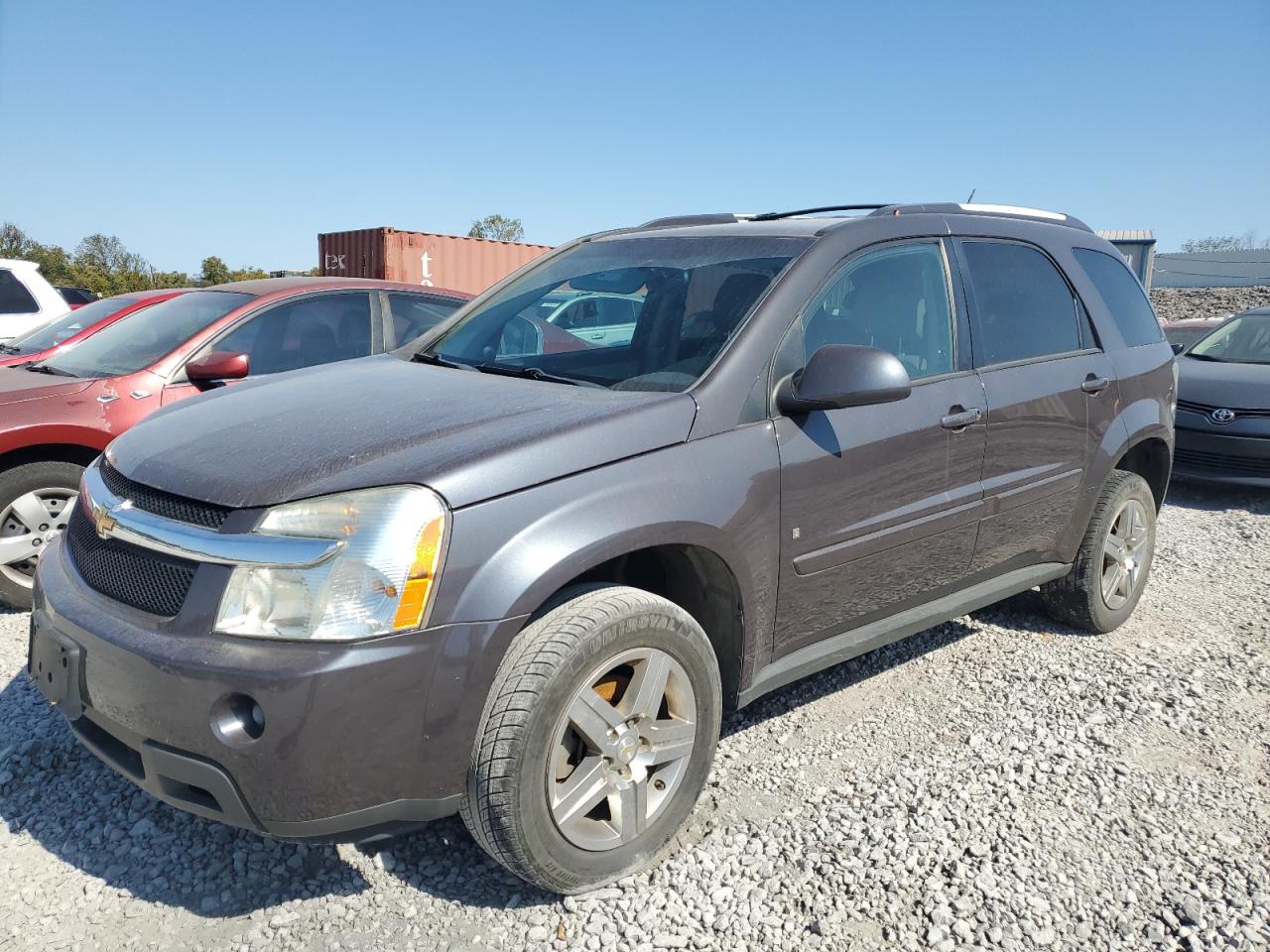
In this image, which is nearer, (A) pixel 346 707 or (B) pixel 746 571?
(A) pixel 346 707

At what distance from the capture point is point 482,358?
3.50m

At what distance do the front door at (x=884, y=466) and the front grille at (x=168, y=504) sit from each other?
1.54 meters

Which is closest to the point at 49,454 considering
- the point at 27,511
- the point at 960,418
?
the point at 27,511

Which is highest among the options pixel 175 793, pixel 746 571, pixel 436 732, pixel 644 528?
pixel 644 528

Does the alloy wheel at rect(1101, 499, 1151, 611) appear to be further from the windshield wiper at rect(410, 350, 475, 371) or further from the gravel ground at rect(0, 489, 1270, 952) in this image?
the windshield wiper at rect(410, 350, 475, 371)

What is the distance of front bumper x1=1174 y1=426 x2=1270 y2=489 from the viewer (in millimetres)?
7230

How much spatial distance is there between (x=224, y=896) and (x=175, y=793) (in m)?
0.49

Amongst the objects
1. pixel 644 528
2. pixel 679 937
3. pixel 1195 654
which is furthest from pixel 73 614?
pixel 1195 654

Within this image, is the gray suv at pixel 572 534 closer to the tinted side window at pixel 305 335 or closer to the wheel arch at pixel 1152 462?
the wheel arch at pixel 1152 462

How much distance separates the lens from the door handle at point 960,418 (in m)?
3.33

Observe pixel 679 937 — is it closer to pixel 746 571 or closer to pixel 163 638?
pixel 746 571

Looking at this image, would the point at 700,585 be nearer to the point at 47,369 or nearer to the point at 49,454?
the point at 49,454

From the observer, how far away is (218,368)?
4465 millimetres

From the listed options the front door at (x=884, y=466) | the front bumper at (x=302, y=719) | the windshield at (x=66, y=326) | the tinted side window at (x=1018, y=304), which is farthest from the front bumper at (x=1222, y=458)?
the windshield at (x=66, y=326)
